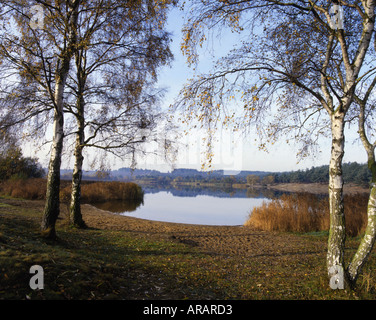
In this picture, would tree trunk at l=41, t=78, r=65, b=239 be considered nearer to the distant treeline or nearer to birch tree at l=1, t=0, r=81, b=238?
birch tree at l=1, t=0, r=81, b=238

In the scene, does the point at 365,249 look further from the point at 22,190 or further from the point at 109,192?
the point at 109,192

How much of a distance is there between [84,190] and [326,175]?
173 ft

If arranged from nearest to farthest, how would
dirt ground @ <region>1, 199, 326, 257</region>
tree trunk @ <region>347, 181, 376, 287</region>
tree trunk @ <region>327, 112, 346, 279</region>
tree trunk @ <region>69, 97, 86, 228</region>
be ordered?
1. tree trunk @ <region>347, 181, 376, 287</region>
2. tree trunk @ <region>327, 112, 346, 279</region>
3. dirt ground @ <region>1, 199, 326, 257</region>
4. tree trunk @ <region>69, 97, 86, 228</region>

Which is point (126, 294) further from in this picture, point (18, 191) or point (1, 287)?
point (18, 191)

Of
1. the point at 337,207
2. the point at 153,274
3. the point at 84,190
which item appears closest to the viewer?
the point at 337,207

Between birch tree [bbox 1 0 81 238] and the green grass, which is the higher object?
birch tree [bbox 1 0 81 238]

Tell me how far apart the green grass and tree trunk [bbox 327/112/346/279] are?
41 centimetres

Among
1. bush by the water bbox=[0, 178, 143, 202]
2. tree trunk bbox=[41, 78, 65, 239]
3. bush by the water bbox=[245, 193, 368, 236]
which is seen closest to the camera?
tree trunk bbox=[41, 78, 65, 239]

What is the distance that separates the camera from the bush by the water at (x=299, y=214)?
1068 centimetres

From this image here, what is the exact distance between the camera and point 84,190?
72.4 ft

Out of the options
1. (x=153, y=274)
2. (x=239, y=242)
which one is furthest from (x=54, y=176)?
(x=239, y=242)

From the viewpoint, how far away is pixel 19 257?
353 centimetres

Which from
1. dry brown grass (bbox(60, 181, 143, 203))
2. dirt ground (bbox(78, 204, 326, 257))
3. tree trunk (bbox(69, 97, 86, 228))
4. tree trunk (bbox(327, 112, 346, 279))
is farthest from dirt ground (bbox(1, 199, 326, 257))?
dry brown grass (bbox(60, 181, 143, 203))

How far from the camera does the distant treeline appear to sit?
41.3 meters
